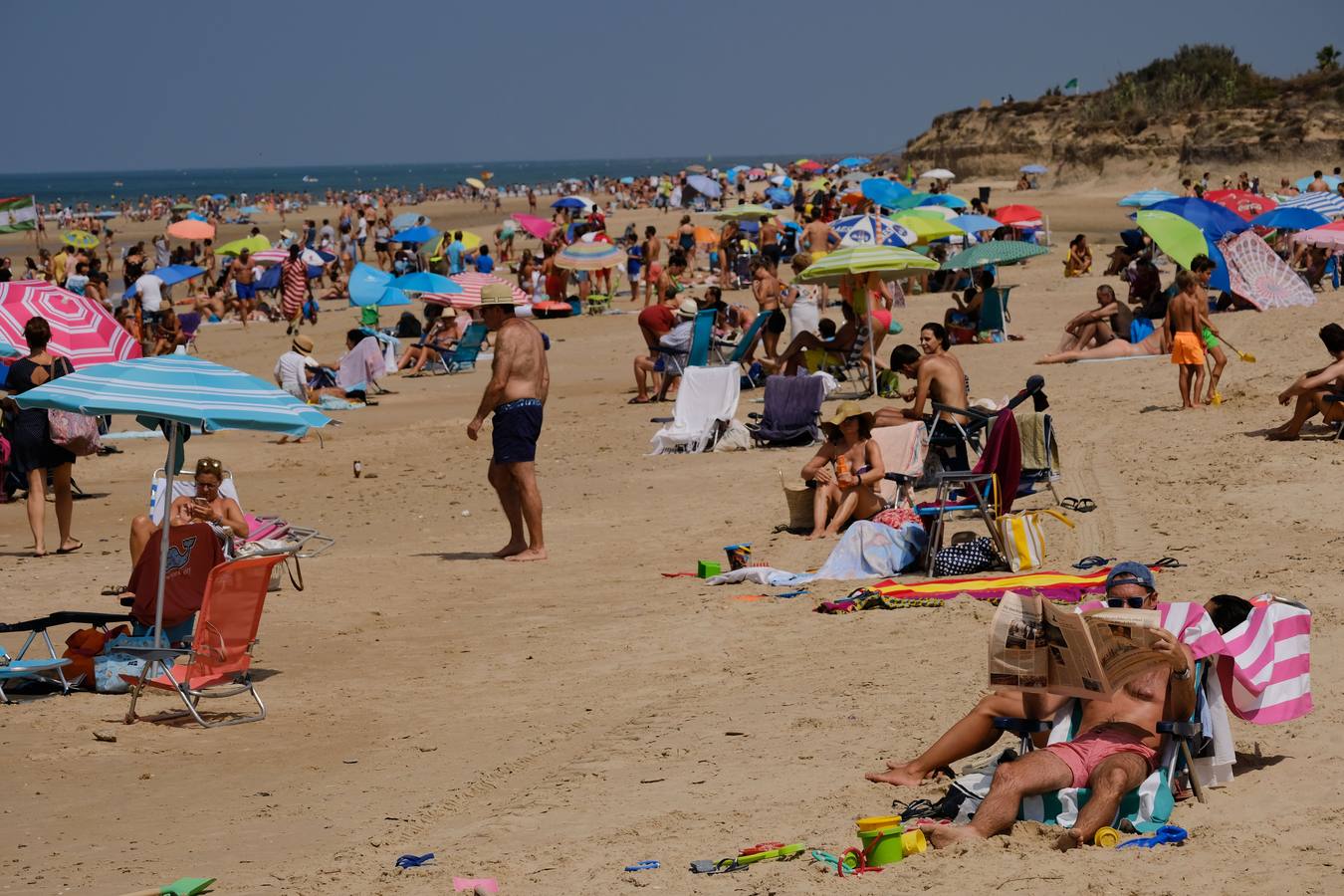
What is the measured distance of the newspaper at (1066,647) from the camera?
15.8 ft

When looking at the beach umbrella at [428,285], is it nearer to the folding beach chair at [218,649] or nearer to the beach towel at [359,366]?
the beach towel at [359,366]

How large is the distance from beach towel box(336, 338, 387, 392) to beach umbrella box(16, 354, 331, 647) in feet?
32.2

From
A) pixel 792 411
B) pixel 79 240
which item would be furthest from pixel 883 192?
pixel 792 411

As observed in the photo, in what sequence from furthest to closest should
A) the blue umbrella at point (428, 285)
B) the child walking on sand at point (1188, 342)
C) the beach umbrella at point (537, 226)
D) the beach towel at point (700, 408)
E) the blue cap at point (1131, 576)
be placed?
the beach umbrella at point (537, 226), the blue umbrella at point (428, 285), the beach towel at point (700, 408), the child walking on sand at point (1188, 342), the blue cap at point (1131, 576)

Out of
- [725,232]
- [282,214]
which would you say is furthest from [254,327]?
[282,214]

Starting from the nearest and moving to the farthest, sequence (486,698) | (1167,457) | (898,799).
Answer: (898,799), (486,698), (1167,457)

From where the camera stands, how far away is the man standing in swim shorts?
931cm

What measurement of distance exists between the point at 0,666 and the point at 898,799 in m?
4.01

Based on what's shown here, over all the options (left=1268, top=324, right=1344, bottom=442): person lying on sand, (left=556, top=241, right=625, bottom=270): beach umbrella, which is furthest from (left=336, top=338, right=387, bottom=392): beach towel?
(left=1268, top=324, right=1344, bottom=442): person lying on sand

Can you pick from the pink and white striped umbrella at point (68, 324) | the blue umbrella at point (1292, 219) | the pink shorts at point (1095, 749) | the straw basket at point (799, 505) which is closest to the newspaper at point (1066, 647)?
the pink shorts at point (1095, 749)

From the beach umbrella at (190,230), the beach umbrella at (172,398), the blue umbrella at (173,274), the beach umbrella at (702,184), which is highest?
A: the beach umbrella at (702,184)

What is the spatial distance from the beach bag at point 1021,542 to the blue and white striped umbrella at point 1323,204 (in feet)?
49.0

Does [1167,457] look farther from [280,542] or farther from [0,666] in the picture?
[0,666]

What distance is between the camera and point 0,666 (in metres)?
6.81
